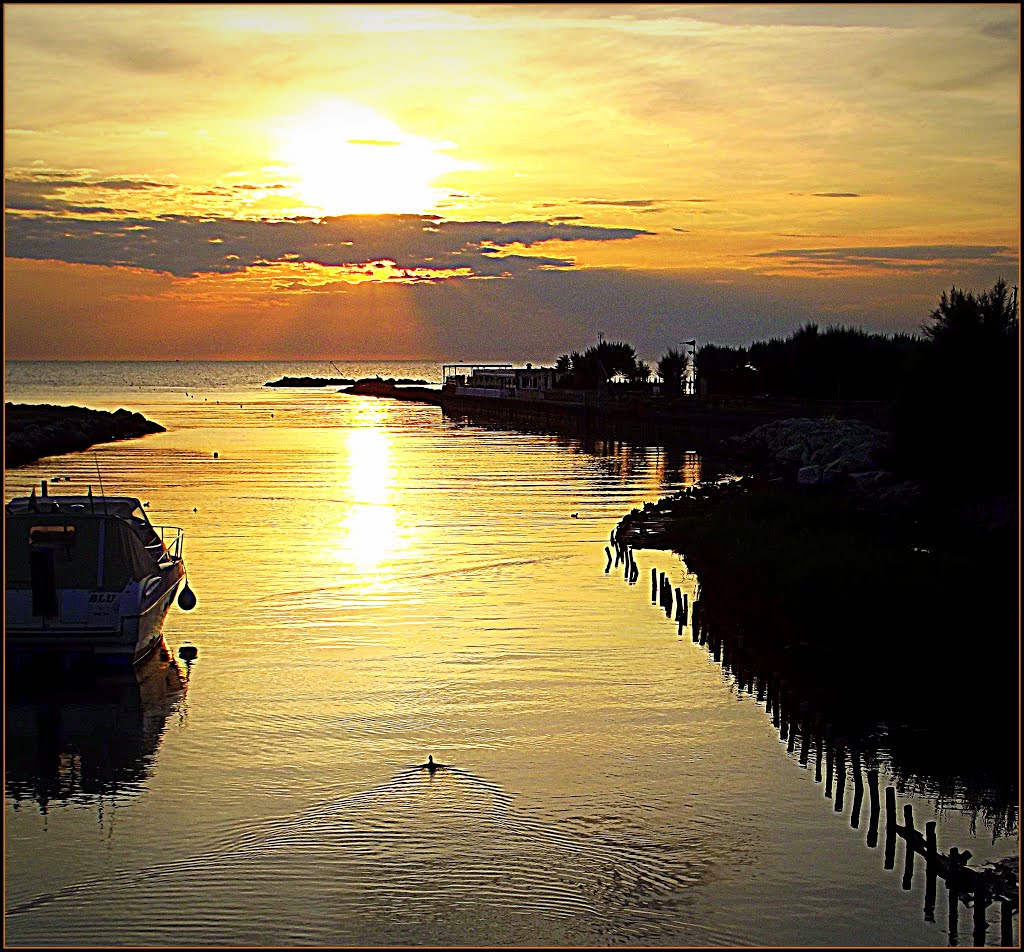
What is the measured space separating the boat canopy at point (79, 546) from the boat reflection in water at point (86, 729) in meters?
1.49

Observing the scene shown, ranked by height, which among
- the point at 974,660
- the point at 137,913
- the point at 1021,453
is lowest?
the point at 137,913

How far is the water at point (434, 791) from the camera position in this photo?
39.0ft

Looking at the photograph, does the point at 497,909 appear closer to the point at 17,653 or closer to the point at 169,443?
the point at 17,653

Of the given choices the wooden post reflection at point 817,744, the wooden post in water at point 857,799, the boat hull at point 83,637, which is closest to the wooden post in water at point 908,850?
the wooden post in water at point 857,799

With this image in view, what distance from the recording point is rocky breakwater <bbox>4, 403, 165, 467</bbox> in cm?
6778

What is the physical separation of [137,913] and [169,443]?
68.1 meters

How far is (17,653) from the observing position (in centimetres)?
1892

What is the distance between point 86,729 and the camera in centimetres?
1758

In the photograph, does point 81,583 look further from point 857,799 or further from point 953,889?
point 953,889

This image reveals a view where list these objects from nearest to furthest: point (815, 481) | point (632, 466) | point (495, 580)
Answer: point (495, 580)
point (815, 481)
point (632, 466)

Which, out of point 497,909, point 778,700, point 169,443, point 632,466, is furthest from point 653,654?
point 169,443

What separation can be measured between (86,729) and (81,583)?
3.50 m

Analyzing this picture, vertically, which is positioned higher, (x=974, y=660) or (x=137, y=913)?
(x=974, y=660)

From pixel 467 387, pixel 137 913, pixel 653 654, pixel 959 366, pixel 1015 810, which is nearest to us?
pixel 137 913
